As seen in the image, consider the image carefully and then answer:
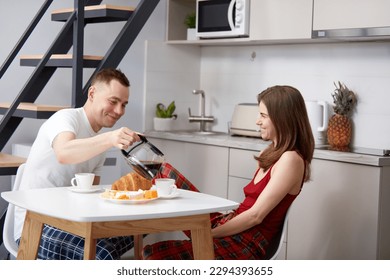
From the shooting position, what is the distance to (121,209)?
2432 millimetres

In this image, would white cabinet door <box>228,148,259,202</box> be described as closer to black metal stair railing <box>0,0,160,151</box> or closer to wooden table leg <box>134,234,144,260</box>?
black metal stair railing <box>0,0,160,151</box>

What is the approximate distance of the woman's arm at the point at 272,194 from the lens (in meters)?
2.88

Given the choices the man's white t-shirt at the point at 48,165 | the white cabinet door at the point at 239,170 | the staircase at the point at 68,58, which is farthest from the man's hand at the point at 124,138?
the white cabinet door at the point at 239,170

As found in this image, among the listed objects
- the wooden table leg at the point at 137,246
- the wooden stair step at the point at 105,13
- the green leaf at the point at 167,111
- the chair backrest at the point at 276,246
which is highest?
the wooden stair step at the point at 105,13

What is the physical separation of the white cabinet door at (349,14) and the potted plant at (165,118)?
1408mm

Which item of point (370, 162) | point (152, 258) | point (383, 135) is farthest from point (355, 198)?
point (152, 258)

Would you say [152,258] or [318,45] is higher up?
[318,45]

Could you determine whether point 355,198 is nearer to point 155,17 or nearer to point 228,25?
point 228,25

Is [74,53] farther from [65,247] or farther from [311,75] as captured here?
[311,75]

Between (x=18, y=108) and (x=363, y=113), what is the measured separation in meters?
2.05

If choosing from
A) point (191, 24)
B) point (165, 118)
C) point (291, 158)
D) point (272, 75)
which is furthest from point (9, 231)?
point (191, 24)

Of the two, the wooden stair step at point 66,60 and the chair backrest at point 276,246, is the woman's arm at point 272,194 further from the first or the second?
the wooden stair step at point 66,60

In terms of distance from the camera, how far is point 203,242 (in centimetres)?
261

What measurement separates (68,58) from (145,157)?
1464mm
